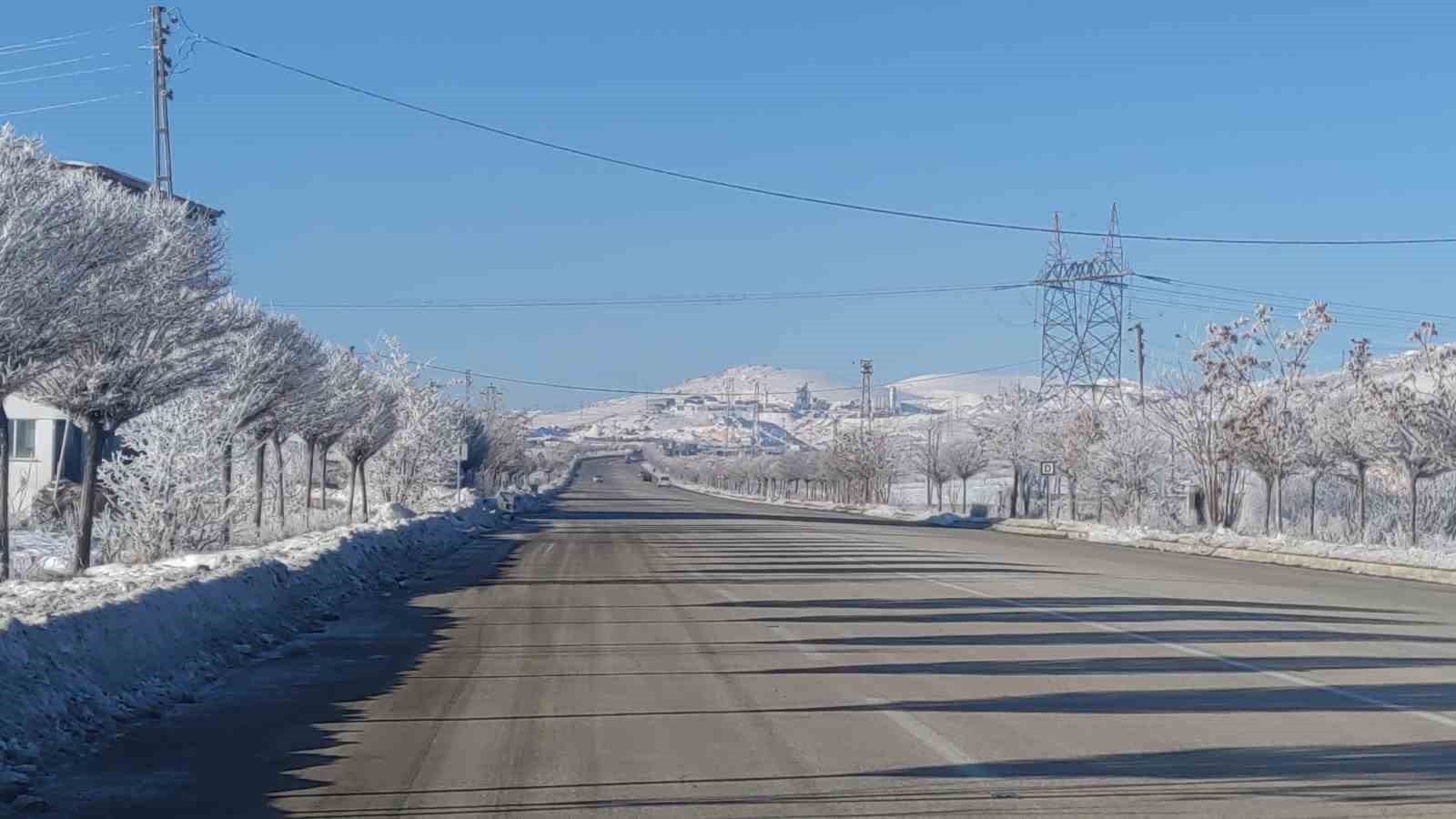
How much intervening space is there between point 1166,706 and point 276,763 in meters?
6.83

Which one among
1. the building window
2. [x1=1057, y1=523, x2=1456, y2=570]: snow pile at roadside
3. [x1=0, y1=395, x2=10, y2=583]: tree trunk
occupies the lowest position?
[x1=1057, y1=523, x2=1456, y2=570]: snow pile at roadside

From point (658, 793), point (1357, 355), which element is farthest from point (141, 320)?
point (1357, 355)

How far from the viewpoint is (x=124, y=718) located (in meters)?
11.2

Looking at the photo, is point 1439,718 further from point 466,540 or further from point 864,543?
point 466,540

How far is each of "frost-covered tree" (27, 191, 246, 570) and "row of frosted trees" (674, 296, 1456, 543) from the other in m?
29.3

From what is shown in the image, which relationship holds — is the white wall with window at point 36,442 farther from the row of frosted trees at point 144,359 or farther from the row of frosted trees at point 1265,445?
the row of frosted trees at point 1265,445

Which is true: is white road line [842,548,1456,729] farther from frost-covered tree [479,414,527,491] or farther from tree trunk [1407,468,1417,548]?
frost-covered tree [479,414,527,491]

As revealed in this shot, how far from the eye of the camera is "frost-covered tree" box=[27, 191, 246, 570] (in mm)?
19531

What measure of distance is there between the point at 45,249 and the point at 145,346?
19.6 ft

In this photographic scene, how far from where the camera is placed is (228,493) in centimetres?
2812

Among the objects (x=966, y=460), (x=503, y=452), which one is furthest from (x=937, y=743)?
(x=503, y=452)

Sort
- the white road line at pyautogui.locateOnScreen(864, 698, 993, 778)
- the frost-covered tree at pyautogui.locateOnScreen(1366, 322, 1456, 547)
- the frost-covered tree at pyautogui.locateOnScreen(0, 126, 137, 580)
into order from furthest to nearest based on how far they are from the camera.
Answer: the frost-covered tree at pyautogui.locateOnScreen(1366, 322, 1456, 547)
the frost-covered tree at pyautogui.locateOnScreen(0, 126, 137, 580)
the white road line at pyautogui.locateOnScreen(864, 698, 993, 778)

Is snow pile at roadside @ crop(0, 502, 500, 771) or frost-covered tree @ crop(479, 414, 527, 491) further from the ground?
frost-covered tree @ crop(479, 414, 527, 491)

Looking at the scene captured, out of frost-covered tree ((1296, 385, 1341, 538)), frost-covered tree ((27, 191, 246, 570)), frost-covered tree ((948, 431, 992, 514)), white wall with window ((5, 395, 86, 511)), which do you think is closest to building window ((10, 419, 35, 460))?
white wall with window ((5, 395, 86, 511))
